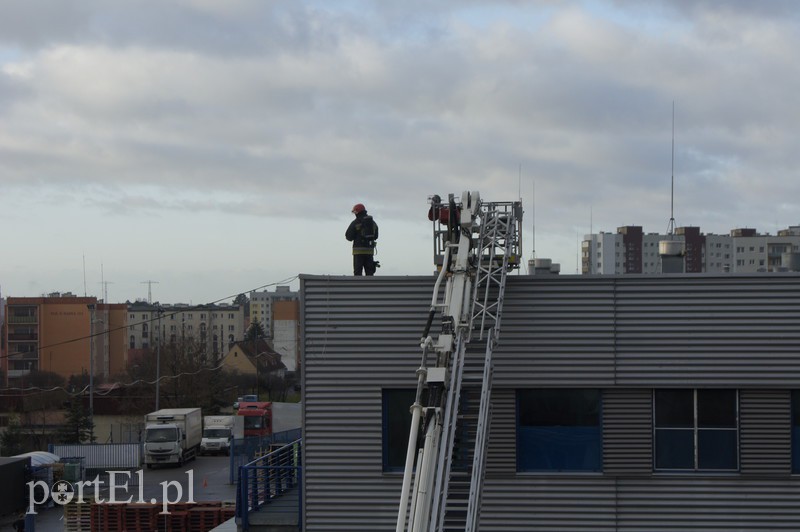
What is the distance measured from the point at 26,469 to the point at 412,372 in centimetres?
2739

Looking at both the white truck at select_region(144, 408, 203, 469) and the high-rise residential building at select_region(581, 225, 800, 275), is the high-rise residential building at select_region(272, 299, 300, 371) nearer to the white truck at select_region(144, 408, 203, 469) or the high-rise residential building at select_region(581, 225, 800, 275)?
the high-rise residential building at select_region(581, 225, 800, 275)

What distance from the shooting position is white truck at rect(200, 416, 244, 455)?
6334 cm

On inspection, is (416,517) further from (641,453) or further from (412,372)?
(641,453)

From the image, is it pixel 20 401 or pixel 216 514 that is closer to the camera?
pixel 216 514

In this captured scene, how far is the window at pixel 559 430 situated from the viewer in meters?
18.2

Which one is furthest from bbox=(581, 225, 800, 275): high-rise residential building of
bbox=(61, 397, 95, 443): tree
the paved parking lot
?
bbox=(61, 397, 95, 443): tree

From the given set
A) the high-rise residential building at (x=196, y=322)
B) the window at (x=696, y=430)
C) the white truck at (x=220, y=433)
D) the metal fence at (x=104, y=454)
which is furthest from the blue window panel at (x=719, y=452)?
the high-rise residential building at (x=196, y=322)

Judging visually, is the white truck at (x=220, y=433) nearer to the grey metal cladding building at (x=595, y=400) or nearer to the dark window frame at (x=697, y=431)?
the grey metal cladding building at (x=595, y=400)

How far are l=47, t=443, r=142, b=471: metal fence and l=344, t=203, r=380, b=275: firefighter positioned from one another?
34322 millimetres

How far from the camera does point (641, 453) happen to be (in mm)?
18172

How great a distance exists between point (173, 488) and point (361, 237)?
3100 centimetres

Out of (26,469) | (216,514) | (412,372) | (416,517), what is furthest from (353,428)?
(26,469)

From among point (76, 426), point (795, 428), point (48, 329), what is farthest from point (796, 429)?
point (48, 329)

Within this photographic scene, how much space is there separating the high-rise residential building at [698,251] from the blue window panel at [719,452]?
12.2 feet
